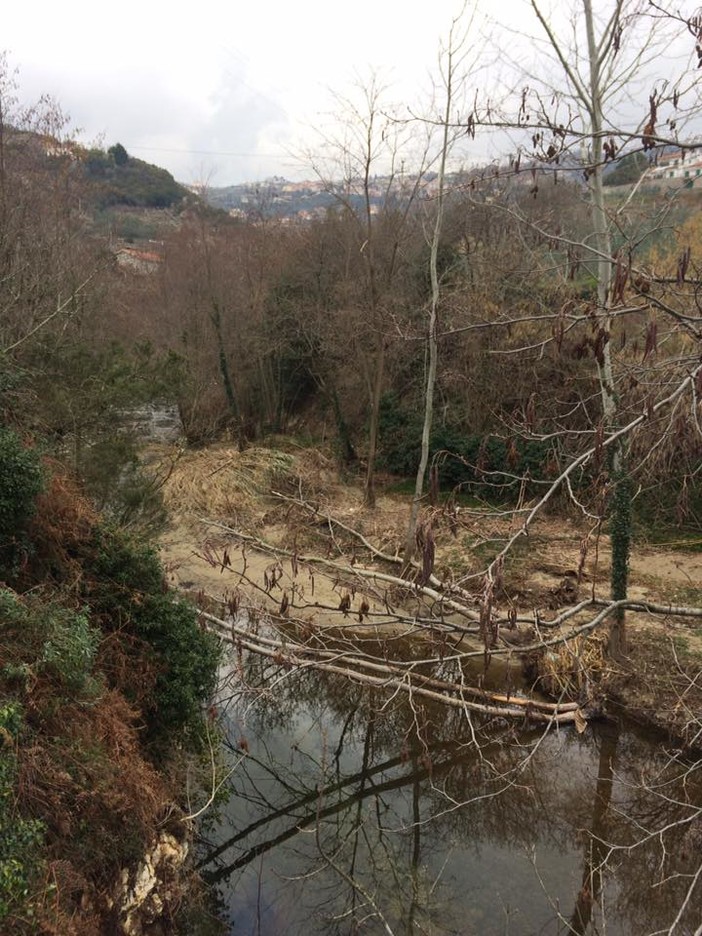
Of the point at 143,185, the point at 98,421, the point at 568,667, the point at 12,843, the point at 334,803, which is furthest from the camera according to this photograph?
the point at 143,185

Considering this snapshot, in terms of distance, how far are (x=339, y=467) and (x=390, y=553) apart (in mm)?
4758

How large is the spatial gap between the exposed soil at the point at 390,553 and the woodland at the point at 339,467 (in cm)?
10

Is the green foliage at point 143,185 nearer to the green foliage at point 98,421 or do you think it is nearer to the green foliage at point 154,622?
the green foliage at point 98,421

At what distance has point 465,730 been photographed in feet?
27.0

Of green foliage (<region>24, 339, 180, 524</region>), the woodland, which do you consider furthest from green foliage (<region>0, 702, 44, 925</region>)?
green foliage (<region>24, 339, 180, 524</region>)

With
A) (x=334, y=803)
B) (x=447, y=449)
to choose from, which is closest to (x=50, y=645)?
(x=334, y=803)

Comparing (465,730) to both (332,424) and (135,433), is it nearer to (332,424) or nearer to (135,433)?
(135,433)

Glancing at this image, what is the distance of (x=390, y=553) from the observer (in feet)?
42.0

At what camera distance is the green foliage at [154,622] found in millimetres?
6492

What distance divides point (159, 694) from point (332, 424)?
1341cm

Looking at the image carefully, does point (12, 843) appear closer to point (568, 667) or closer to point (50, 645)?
point (50, 645)

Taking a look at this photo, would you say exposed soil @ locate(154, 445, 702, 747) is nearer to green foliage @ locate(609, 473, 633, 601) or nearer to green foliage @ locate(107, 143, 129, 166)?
green foliage @ locate(609, 473, 633, 601)

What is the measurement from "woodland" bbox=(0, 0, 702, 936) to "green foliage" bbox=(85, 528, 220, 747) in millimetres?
29

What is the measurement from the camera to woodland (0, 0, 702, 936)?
441 centimetres
